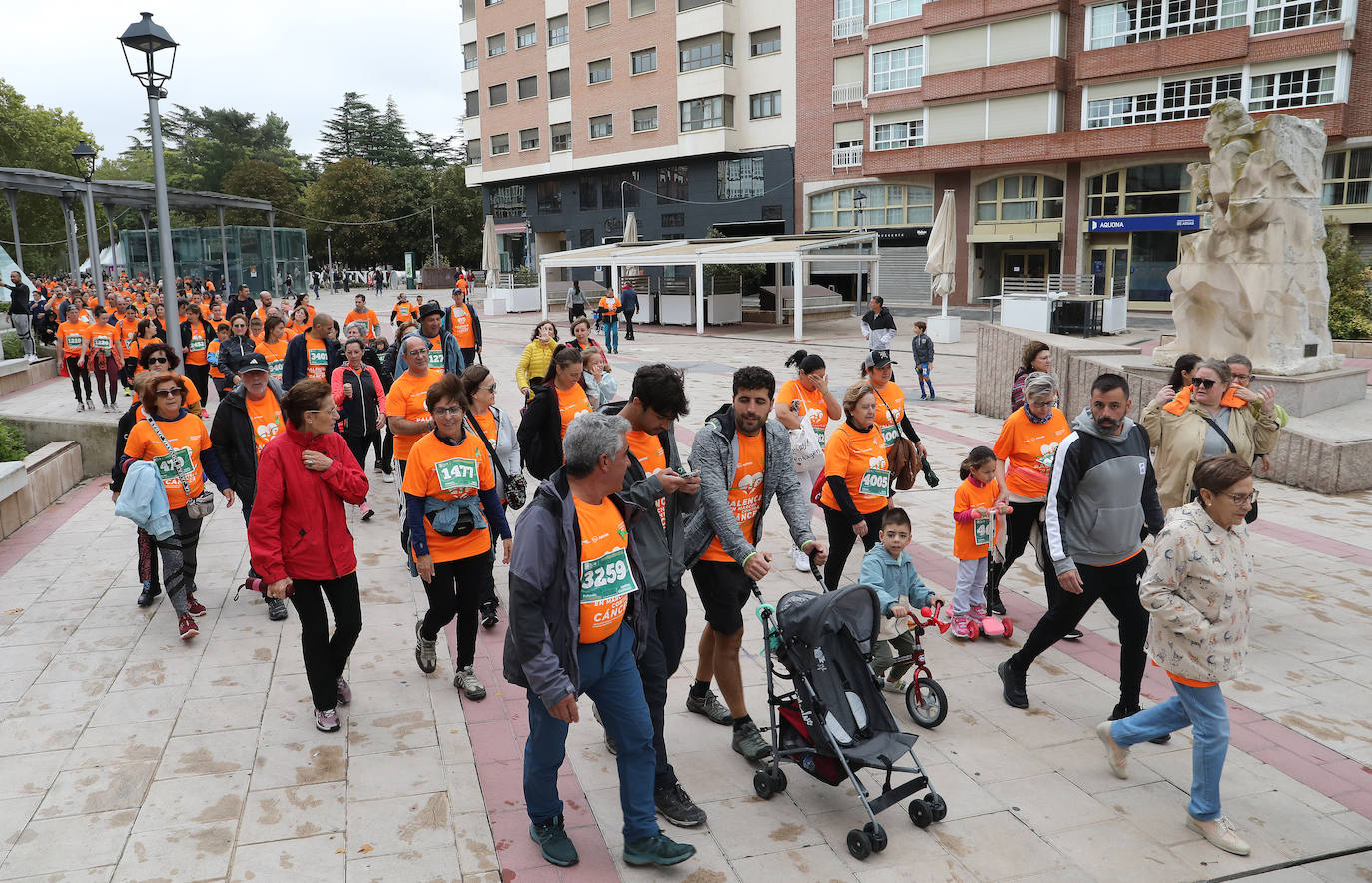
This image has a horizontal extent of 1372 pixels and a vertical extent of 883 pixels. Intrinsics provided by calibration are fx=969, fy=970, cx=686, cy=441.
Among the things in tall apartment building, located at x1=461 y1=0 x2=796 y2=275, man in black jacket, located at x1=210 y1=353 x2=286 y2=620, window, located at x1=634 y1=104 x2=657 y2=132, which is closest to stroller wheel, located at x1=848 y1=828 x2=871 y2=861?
man in black jacket, located at x1=210 y1=353 x2=286 y2=620

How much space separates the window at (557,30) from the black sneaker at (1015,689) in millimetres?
49962

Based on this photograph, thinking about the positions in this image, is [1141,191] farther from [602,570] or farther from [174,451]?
[602,570]

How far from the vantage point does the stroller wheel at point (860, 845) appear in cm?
389

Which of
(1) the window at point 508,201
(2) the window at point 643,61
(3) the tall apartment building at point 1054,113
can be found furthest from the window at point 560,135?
(3) the tall apartment building at point 1054,113

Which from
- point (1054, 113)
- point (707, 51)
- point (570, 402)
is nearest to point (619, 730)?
point (570, 402)

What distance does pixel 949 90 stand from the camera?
36750mm

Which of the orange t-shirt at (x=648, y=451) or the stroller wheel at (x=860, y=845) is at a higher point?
the orange t-shirt at (x=648, y=451)

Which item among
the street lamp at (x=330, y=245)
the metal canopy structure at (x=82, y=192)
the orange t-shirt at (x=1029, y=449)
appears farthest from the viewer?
the street lamp at (x=330, y=245)

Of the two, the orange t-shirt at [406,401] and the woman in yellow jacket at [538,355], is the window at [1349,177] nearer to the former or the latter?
the woman in yellow jacket at [538,355]

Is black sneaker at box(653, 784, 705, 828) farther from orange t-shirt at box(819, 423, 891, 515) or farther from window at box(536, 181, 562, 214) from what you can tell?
window at box(536, 181, 562, 214)

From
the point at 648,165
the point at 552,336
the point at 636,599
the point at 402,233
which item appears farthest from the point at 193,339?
the point at 402,233

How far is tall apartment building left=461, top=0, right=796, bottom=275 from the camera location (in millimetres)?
43750

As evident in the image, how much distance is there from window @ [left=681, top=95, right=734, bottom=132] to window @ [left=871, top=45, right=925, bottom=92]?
733cm

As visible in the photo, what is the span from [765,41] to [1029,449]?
4193cm
